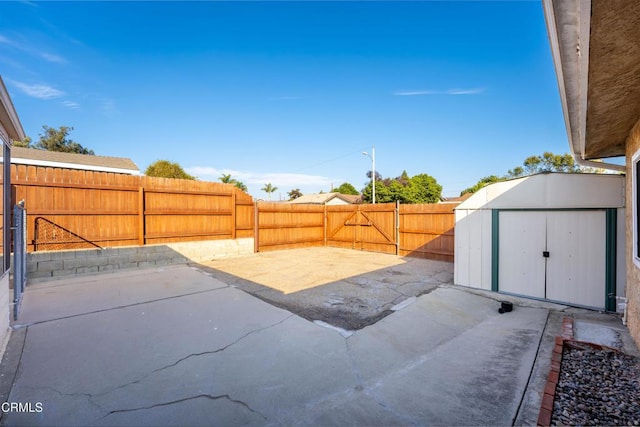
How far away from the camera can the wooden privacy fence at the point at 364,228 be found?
9328mm

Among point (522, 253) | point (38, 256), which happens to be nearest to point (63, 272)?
point (38, 256)

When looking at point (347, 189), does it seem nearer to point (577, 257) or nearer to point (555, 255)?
point (555, 255)

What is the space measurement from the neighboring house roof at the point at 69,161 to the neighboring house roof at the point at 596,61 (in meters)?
19.4

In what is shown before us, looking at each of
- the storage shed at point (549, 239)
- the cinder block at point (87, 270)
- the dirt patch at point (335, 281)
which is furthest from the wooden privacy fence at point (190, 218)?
the storage shed at point (549, 239)

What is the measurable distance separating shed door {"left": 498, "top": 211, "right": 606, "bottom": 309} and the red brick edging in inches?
50.9

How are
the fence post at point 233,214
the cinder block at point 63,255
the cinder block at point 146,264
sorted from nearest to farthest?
the cinder block at point 63,255 < the cinder block at point 146,264 < the fence post at point 233,214

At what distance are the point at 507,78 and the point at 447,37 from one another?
8.88 feet

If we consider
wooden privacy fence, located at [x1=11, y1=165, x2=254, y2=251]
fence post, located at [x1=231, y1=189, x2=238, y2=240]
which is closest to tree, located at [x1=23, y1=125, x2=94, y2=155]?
wooden privacy fence, located at [x1=11, y1=165, x2=254, y2=251]

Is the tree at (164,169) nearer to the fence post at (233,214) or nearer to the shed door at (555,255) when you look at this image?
the fence post at (233,214)

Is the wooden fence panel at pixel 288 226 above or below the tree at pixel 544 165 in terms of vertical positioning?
below

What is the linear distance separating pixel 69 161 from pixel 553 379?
2080cm

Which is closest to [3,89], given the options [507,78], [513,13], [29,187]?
[29,187]

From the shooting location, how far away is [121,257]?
735 cm

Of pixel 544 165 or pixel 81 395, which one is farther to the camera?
pixel 544 165
